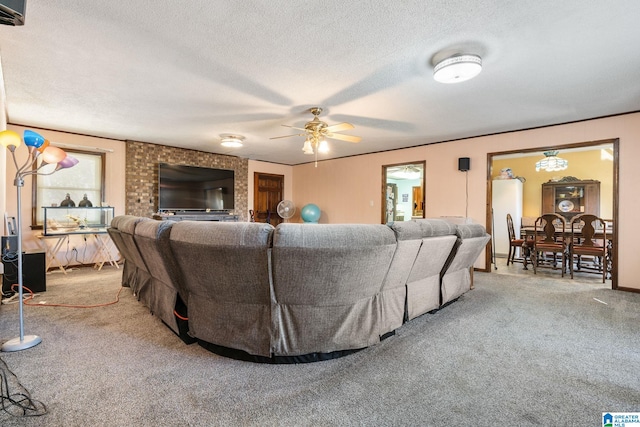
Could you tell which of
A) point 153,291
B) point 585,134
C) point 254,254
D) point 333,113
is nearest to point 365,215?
point 333,113

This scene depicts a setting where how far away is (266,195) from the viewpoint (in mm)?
7938

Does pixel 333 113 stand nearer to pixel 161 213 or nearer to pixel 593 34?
pixel 593 34

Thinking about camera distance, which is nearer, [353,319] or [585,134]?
[353,319]

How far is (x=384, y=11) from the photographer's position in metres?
1.94

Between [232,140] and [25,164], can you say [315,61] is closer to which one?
[25,164]

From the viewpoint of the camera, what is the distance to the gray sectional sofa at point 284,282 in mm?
1725

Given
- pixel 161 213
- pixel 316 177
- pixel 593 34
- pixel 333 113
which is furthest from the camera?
pixel 316 177

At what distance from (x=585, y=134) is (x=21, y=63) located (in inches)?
261

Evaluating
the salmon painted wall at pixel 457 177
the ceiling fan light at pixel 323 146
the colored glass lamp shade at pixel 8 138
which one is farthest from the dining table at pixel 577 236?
the colored glass lamp shade at pixel 8 138

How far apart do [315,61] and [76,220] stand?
193 inches

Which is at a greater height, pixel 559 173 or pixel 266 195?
pixel 559 173

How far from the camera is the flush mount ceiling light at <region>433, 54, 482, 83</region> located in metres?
2.40

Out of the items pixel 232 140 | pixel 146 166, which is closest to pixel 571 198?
pixel 232 140
